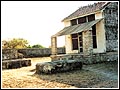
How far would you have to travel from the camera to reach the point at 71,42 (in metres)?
22.7

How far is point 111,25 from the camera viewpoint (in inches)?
780

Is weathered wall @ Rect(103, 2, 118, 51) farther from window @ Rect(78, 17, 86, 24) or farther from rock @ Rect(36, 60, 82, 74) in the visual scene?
rock @ Rect(36, 60, 82, 74)

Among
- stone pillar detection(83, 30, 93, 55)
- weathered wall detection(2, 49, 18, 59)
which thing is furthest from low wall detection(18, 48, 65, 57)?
stone pillar detection(83, 30, 93, 55)

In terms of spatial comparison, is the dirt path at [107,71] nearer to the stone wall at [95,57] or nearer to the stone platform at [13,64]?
the stone wall at [95,57]

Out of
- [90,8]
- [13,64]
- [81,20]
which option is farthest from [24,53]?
[13,64]

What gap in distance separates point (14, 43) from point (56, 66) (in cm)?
A: 2138

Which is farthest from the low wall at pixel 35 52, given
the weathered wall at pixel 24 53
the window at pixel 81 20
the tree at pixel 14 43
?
the window at pixel 81 20

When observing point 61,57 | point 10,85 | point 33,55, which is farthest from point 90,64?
point 33,55

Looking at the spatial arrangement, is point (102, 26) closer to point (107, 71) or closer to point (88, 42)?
point (88, 42)

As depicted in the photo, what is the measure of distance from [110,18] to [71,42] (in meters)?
4.74

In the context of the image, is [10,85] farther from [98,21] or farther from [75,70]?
[98,21]

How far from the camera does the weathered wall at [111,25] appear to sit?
19.6 metres

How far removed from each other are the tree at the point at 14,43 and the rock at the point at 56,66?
65.3 feet

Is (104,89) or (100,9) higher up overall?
(100,9)
